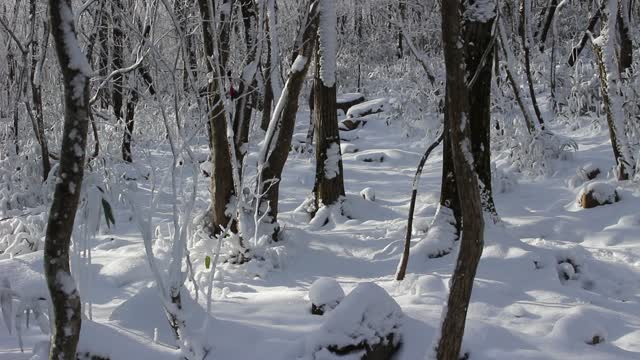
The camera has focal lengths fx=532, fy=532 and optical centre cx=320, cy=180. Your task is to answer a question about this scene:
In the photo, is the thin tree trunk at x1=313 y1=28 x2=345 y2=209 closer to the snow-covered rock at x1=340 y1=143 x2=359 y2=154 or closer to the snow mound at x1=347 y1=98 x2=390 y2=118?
the snow-covered rock at x1=340 y1=143 x2=359 y2=154

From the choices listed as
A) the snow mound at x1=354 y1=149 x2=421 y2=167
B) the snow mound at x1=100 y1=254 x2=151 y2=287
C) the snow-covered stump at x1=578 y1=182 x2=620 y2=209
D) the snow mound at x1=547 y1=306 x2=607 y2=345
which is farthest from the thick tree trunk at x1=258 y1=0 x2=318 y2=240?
the snow mound at x1=354 y1=149 x2=421 y2=167

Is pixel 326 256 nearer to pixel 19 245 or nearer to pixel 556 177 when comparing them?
pixel 19 245

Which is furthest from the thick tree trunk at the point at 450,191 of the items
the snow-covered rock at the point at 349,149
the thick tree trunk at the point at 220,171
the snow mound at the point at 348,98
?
the snow mound at the point at 348,98

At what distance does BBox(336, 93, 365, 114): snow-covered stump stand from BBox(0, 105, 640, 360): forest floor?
8893 millimetres

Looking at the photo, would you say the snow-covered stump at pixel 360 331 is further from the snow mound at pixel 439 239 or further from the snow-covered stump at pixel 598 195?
the snow-covered stump at pixel 598 195

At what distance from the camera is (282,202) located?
7.93 metres

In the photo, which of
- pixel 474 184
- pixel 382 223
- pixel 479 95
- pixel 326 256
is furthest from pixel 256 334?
pixel 382 223

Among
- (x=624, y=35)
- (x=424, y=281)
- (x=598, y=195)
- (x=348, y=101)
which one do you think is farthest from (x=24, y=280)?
(x=348, y=101)

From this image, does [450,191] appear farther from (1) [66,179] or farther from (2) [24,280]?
(1) [66,179]

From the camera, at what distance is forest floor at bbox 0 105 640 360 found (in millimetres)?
3061

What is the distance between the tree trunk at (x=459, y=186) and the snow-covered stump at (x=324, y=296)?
0.97 meters

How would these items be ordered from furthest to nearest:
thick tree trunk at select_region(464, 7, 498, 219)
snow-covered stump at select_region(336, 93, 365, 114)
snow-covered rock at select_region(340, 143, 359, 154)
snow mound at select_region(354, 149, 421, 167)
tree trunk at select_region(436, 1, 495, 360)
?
snow-covered stump at select_region(336, 93, 365, 114)
snow-covered rock at select_region(340, 143, 359, 154)
snow mound at select_region(354, 149, 421, 167)
thick tree trunk at select_region(464, 7, 498, 219)
tree trunk at select_region(436, 1, 495, 360)

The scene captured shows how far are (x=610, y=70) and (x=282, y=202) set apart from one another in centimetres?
462

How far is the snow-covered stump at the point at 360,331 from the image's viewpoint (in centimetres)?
290
